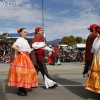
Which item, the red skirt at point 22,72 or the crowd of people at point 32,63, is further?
the red skirt at point 22,72

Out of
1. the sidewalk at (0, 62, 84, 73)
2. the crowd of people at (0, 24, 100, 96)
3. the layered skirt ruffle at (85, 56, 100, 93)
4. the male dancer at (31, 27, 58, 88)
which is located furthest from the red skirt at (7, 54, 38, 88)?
the sidewalk at (0, 62, 84, 73)

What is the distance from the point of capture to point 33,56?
5902 millimetres

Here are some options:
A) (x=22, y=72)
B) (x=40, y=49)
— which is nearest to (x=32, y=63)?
(x=22, y=72)

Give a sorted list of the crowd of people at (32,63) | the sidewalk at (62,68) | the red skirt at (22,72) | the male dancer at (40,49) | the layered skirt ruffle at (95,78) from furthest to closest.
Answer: the sidewalk at (62,68) → the male dancer at (40,49) → the red skirt at (22,72) → the crowd of people at (32,63) → the layered skirt ruffle at (95,78)

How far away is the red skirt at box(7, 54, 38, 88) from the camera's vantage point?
208 inches

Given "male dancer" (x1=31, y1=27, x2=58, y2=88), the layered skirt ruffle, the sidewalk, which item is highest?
"male dancer" (x1=31, y1=27, x2=58, y2=88)

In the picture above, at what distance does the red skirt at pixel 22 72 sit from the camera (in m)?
5.28

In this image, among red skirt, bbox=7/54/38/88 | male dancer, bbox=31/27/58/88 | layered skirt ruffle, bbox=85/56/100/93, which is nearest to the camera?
layered skirt ruffle, bbox=85/56/100/93

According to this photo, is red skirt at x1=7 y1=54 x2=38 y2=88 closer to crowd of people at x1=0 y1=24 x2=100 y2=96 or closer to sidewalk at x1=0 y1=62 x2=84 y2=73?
crowd of people at x1=0 y1=24 x2=100 y2=96

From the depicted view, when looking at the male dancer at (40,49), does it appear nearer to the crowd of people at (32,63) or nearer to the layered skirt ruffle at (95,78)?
the crowd of people at (32,63)

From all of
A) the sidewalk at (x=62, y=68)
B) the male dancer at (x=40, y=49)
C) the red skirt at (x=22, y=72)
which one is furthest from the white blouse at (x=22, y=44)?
the sidewalk at (x=62, y=68)

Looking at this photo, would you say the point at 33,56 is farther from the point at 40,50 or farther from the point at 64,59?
the point at 64,59

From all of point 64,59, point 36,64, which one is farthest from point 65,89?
point 64,59

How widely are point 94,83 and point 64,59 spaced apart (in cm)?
1644
